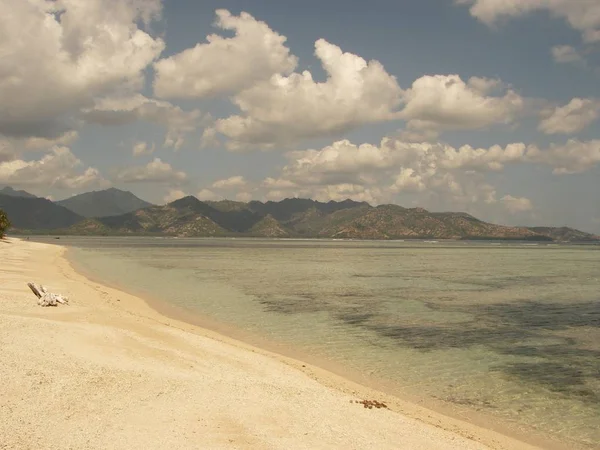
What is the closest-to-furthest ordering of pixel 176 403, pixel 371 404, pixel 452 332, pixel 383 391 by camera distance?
1. pixel 176 403
2. pixel 371 404
3. pixel 383 391
4. pixel 452 332

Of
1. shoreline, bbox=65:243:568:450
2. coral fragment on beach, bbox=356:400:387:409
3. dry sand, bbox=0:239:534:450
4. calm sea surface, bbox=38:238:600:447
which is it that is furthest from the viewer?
calm sea surface, bbox=38:238:600:447

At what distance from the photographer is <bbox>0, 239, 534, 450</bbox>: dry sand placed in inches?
500

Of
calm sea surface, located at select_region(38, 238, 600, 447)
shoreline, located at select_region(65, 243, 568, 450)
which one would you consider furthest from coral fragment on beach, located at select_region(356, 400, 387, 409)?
calm sea surface, located at select_region(38, 238, 600, 447)

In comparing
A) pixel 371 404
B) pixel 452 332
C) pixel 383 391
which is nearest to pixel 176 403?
pixel 371 404

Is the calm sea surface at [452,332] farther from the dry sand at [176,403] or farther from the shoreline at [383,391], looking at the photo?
the dry sand at [176,403]

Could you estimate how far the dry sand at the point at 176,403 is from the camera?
12.7 metres

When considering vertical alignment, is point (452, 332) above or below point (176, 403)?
below

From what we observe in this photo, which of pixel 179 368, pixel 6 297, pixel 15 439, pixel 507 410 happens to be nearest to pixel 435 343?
pixel 507 410

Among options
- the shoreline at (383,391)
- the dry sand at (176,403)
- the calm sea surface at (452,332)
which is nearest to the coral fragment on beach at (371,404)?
the dry sand at (176,403)

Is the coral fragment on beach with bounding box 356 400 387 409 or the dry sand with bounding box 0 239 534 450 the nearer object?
the dry sand with bounding box 0 239 534 450

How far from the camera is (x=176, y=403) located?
49.6ft

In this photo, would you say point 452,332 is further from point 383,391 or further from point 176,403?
point 176,403

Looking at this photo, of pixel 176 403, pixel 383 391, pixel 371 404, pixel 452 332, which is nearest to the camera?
pixel 176 403

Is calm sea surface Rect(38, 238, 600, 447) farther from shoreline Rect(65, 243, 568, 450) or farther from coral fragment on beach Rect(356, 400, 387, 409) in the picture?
coral fragment on beach Rect(356, 400, 387, 409)
